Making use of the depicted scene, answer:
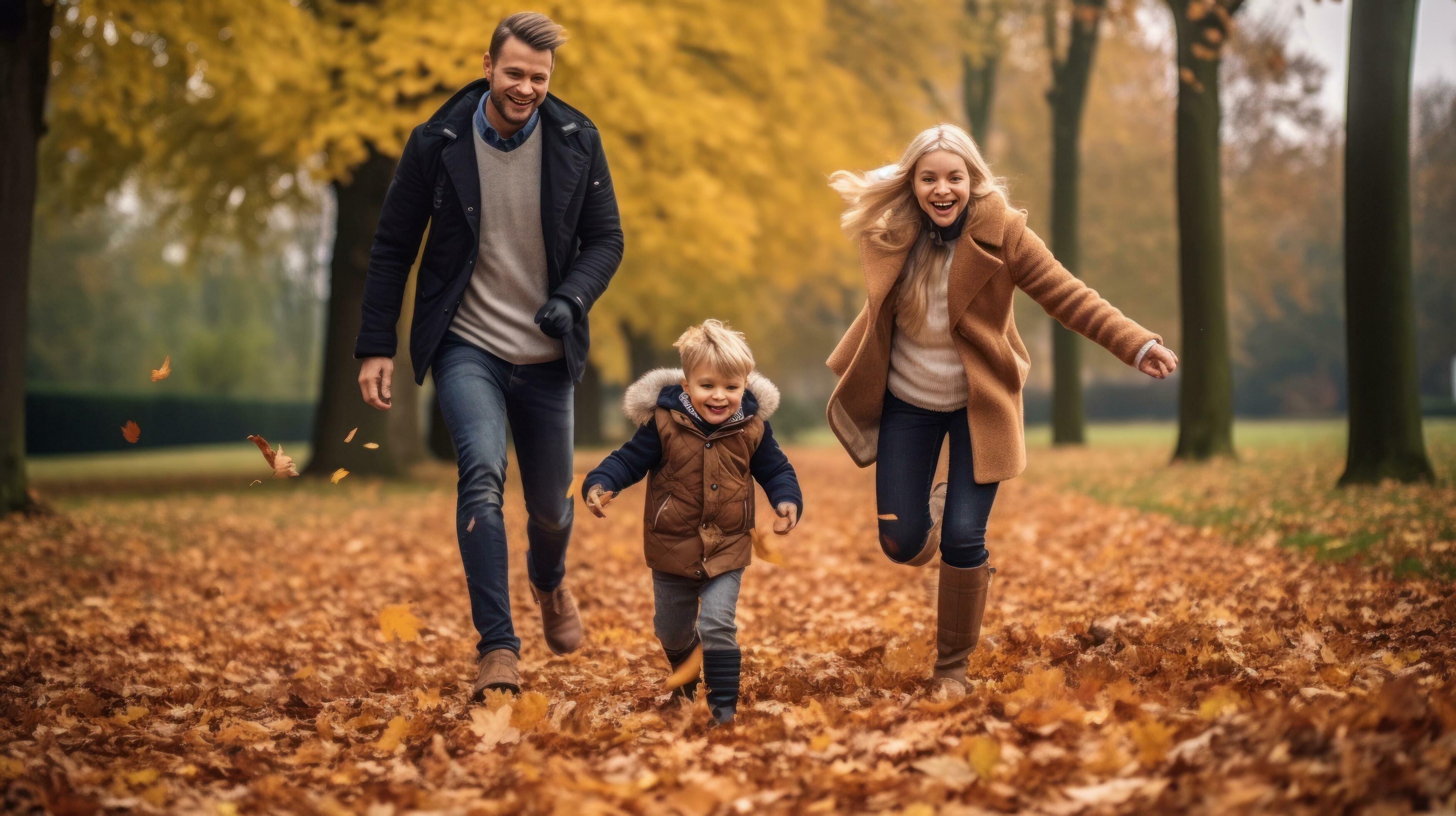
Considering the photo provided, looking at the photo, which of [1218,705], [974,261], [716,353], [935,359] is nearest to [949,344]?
[935,359]

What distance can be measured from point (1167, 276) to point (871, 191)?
2712 centimetres

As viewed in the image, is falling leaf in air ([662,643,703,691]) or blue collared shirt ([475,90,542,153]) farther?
blue collared shirt ([475,90,542,153])

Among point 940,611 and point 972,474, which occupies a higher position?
point 972,474

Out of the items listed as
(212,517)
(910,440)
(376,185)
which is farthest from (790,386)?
(910,440)

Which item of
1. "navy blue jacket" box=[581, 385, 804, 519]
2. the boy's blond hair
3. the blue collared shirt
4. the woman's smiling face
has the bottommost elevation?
"navy blue jacket" box=[581, 385, 804, 519]

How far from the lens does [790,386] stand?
47688mm

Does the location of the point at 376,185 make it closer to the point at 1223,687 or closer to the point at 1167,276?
the point at 1223,687

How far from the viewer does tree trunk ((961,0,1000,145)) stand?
19641mm

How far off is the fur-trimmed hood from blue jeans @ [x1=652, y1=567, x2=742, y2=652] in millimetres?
501

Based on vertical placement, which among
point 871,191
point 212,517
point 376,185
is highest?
point 376,185

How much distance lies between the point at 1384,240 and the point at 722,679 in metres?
7.48

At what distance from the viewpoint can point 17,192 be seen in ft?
29.3

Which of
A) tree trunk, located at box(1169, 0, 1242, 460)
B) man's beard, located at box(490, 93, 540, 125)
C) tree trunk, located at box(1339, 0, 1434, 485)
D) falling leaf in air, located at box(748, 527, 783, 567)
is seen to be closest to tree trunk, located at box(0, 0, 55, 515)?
man's beard, located at box(490, 93, 540, 125)

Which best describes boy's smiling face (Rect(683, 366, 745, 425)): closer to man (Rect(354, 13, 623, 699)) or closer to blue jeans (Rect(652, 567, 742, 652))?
blue jeans (Rect(652, 567, 742, 652))
